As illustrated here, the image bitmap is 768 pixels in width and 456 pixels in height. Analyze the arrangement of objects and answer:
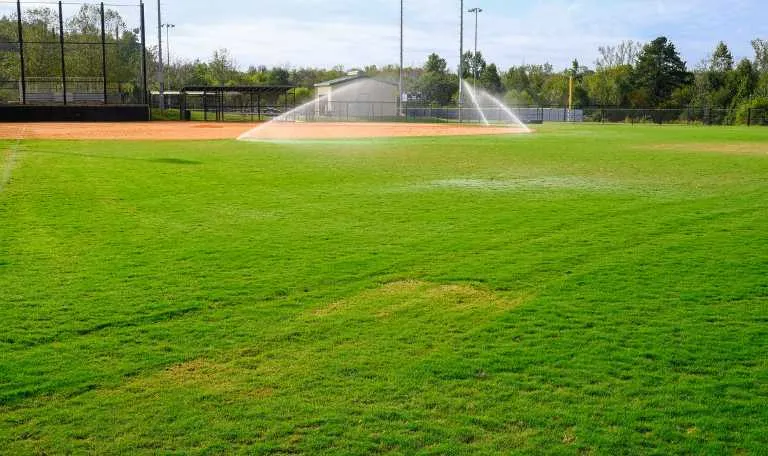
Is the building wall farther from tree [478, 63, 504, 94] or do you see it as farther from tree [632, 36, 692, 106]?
tree [632, 36, 692, 106]

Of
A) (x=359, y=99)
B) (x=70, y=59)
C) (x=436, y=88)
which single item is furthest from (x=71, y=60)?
(x=436, y=88)

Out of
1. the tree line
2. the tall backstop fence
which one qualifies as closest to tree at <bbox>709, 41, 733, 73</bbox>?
the tree line

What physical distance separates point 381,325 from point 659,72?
297ft

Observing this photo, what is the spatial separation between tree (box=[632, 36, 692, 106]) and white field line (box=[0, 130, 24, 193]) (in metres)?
74.7

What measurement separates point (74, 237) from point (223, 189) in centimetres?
519

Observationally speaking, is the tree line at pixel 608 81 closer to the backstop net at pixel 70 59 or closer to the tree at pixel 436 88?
the tree at pixel 436 88

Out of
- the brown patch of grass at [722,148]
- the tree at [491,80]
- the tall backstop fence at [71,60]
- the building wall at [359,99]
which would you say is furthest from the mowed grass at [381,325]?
the tree at [491,80]

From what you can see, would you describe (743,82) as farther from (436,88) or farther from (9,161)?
(9,161)

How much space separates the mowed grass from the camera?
14.2 feet

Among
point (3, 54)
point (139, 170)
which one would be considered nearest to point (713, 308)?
point (139, 170)

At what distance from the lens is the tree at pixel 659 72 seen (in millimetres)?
88750

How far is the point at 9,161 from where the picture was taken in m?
20.6

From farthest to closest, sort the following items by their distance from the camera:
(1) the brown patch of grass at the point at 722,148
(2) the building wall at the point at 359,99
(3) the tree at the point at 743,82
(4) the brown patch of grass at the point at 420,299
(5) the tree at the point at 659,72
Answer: (5) the tree at the point at 659,72 → (2) the building wall at the point at 359,99 → (3) the tree at the point at 743,82 → (1) the brown patch of grass at the point at 722,148 → (4) the brown patch of grass at the point at 420,299

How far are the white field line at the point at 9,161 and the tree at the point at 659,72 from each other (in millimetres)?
74654
